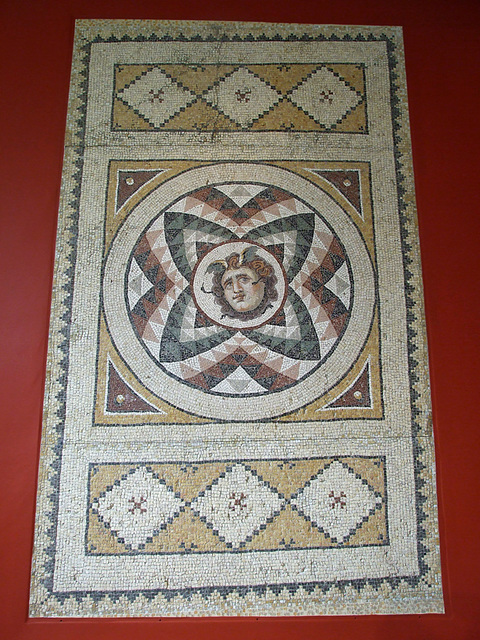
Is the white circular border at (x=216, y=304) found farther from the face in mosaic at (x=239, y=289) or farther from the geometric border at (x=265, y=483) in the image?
the geometric border at (x=265, y=483)

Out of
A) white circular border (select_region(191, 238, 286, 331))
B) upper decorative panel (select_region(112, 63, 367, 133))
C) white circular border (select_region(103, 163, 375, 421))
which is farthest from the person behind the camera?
upper decorative panel (select_region(112, 63, 367, 133))

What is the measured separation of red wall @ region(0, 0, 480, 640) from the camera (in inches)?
108

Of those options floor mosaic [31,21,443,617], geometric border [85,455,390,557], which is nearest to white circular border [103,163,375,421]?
floor mosaic [31,21,443,617]

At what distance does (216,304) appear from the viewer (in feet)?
10.0

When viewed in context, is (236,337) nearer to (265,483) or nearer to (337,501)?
(265,483)

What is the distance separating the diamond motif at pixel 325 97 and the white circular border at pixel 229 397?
1.37 feet

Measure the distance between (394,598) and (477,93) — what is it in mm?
2812

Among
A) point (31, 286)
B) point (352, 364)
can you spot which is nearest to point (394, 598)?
point (352, 364)

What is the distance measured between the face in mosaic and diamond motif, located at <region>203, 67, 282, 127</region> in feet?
1.41

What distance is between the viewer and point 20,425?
2.89 metres

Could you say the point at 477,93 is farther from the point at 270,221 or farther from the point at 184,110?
the point at 184,110

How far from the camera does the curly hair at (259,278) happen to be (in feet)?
10.0

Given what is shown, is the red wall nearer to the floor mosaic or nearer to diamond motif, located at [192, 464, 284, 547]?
the floor mosaic

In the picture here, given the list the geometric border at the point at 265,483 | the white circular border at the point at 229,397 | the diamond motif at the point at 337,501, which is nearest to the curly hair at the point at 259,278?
the white circular border at the point at 229,397
